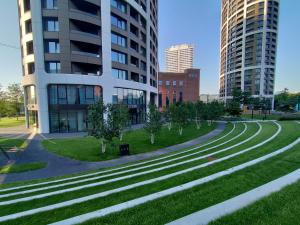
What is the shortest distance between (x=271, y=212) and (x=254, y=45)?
360 feet

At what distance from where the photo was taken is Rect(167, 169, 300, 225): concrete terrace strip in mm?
4125

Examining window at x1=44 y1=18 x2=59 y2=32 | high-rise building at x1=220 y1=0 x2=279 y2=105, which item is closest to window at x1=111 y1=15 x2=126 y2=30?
window at x1=44 y1=18 x2=59 y2=32

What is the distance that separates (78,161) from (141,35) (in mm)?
36019

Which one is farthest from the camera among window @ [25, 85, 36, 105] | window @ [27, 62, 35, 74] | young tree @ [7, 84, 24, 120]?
young tree @ [7, 84, 24, 120]

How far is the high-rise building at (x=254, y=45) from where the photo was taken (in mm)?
88619

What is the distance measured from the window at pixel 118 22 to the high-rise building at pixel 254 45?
255 ft

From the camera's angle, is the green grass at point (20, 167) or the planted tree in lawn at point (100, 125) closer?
the green grass at point (20, 167)

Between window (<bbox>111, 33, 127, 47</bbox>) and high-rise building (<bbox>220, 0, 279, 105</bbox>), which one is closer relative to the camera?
window (<bbox>111, 33, 127, 47</bbox>)

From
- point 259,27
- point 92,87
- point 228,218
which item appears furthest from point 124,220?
point 259,27

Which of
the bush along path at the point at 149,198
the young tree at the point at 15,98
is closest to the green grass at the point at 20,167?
the bush along path at the point at 149,198

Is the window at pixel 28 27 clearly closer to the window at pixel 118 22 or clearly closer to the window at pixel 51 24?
the window at pixel 51 24

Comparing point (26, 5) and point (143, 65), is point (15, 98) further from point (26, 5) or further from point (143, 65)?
point (143, 65)

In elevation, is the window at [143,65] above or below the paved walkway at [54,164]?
above

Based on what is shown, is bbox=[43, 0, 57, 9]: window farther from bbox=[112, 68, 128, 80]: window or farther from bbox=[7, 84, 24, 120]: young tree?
bbox=[7, 84, 24, 120]: young tree
